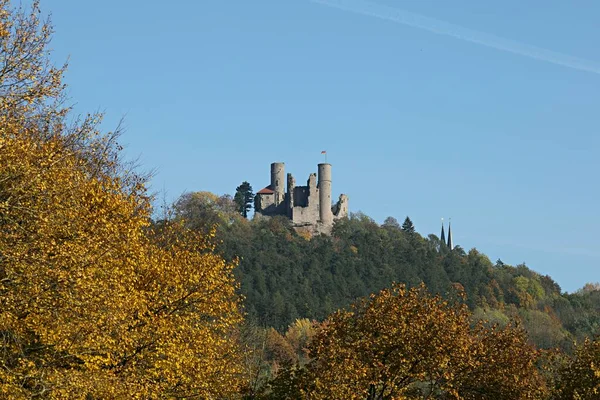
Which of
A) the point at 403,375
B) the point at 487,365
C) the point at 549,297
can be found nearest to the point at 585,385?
the point at 487,365

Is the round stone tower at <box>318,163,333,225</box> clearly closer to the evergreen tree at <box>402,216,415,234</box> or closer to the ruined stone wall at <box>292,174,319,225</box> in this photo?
the ruined stone wall at <box>292,174,319,225</box>

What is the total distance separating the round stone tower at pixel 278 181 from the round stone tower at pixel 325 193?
22.9 feet

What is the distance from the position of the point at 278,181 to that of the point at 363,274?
24.7 m

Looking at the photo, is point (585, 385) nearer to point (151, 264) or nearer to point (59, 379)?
point (151, 264)

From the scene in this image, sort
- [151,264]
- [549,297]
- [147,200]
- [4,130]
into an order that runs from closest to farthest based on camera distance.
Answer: [4,130]
[151,264]
[147,200]
[549,297]

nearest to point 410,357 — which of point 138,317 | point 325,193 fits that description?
point 138,317

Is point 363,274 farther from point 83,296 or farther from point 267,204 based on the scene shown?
point 83,296

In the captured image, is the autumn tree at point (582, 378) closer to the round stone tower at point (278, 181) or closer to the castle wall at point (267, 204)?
the round stone tower at point (278, 181)

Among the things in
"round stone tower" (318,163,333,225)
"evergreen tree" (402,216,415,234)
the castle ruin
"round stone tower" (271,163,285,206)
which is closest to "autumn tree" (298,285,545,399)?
the castle ruin

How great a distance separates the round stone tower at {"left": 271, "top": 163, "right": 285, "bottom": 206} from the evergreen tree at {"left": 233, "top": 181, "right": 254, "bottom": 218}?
11537 mm

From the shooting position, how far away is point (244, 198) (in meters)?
181

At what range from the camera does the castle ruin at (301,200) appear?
166 meters

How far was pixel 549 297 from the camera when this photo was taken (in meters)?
175

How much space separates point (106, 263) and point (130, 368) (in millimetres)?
3467
